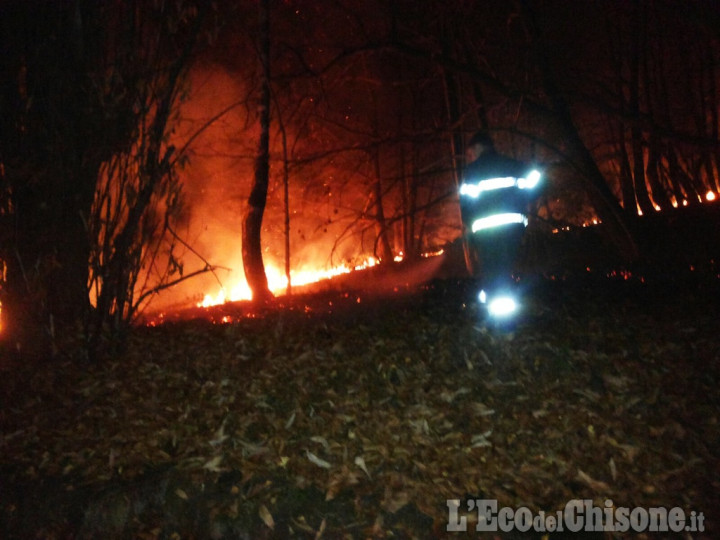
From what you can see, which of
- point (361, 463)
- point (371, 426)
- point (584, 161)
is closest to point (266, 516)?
point (361, 463)

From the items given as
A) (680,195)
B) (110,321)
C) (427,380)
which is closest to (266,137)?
(110,321)

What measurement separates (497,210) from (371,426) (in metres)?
2.48

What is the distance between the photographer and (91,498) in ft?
12.9

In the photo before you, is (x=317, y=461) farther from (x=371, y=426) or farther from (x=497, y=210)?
(x=497, y=210)

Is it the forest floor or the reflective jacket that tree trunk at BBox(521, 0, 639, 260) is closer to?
the forest floor

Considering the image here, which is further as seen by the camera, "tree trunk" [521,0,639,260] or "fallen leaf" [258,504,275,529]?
"tree trunk" [521,0,639,260]

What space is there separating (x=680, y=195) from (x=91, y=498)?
16.9 meters

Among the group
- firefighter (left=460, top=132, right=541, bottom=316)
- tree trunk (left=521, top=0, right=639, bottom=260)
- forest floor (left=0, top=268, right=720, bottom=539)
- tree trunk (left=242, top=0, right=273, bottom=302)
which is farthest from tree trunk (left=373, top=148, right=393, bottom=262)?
tree trunk (left=521, top=0, right=639, bottom=260)

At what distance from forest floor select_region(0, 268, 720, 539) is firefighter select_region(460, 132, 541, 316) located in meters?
0.55

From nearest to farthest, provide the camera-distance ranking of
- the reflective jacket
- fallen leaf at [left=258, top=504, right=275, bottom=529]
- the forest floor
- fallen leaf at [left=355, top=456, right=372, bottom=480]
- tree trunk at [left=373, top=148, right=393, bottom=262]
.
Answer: fallen leaf at [left=258, top=504, right=275, bottom=529] < the forest floor < fallen leaf at [left=355, top=456, right=372, bottom=480] < the reflective jacket < tree trunk at [left=373, top=148, right=393, bottom=262]

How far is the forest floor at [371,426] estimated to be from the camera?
376 centimetres

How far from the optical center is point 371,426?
450 cm

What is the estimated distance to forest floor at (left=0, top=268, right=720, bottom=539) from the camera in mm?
3764

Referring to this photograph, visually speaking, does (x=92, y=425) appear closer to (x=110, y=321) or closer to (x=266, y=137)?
(x=110, y=321)
